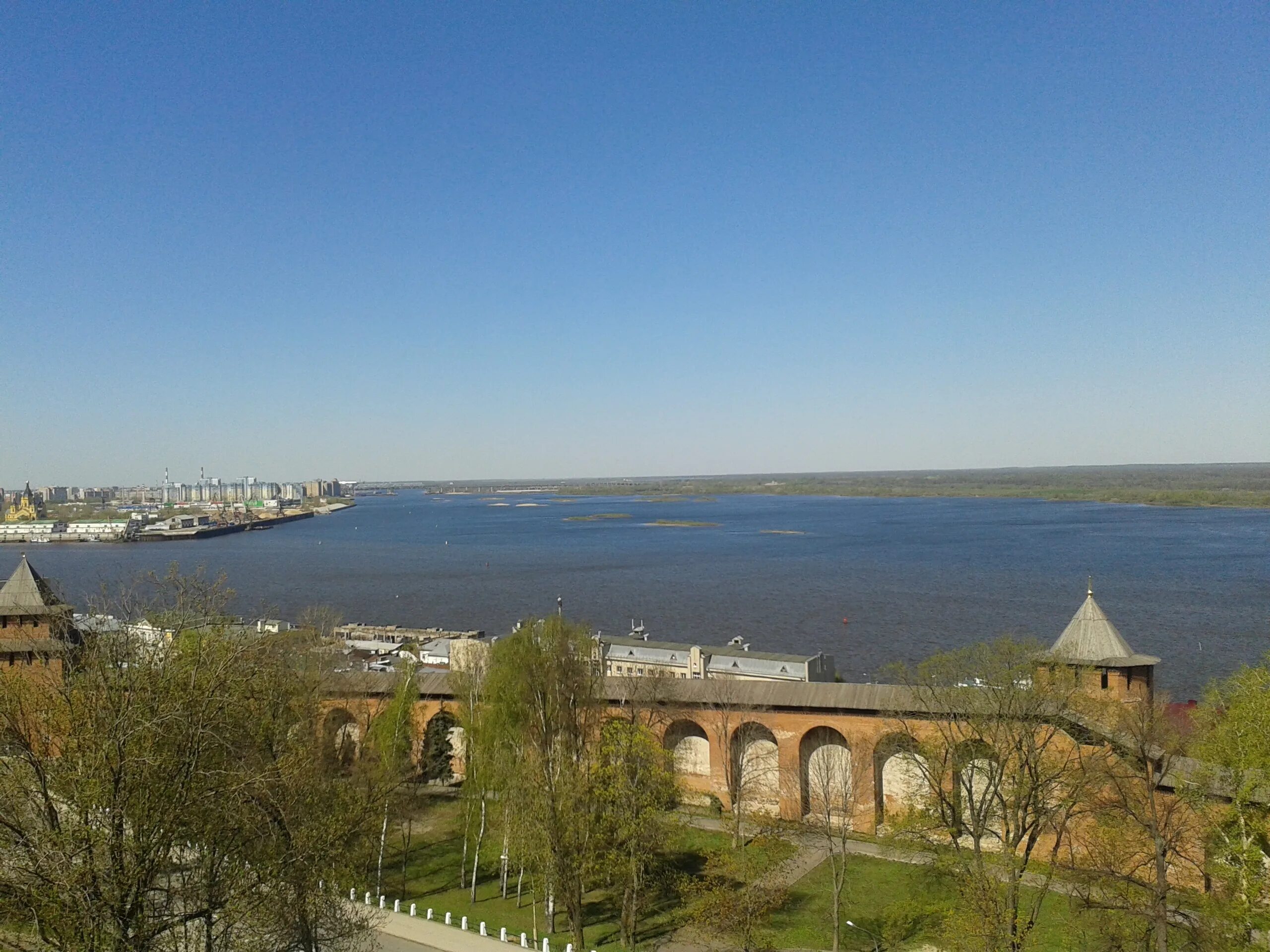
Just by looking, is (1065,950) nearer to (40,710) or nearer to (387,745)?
(387,745)

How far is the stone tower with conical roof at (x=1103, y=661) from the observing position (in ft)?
63.1

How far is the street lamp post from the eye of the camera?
14.5 m

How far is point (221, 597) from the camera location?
9492 mm

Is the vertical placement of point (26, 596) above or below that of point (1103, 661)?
above

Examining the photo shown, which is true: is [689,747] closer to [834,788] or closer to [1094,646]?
[834,788]

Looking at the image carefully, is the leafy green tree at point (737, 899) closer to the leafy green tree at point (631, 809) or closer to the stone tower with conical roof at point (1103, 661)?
the leafy green tree at point (631, 809)

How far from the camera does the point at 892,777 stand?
20.0 m

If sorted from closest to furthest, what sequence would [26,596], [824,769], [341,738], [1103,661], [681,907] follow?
[681,907] < [1103,661] < [824,769] < [341,738] < [26,596]

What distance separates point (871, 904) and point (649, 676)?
301 inches

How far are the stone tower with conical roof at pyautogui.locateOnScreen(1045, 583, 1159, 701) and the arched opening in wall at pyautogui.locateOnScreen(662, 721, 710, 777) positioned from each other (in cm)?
826

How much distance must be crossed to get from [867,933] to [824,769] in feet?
17.4

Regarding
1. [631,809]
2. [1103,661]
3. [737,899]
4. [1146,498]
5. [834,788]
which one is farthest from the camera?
[1146,498]

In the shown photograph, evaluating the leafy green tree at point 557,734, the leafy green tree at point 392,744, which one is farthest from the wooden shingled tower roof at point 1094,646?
the leafy green tree at point 392,744

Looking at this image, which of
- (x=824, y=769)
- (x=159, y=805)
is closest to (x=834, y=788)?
(x=824, y=769)
